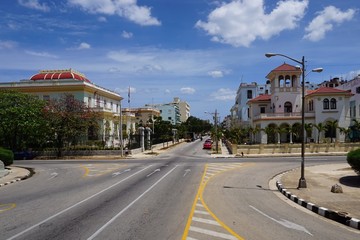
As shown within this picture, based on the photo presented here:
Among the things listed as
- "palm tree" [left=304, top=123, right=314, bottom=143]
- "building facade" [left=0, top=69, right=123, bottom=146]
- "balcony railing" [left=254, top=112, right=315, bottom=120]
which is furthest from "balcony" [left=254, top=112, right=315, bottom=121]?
"building facade" [left=0, top=69, right=123, bottom=146]

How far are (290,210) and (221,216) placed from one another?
3.25m

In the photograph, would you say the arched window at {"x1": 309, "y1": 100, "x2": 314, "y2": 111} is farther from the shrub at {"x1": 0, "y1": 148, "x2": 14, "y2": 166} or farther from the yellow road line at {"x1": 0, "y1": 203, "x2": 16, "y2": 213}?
the yellow road line at {"x1": 0, "y1": 203, "x2": 16, "y2": 213}

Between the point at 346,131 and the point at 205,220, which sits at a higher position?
the point at 346,131

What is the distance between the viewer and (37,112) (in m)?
47.2

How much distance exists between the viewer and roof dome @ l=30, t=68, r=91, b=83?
212ft

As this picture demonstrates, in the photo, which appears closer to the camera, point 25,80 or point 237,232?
point 237,232

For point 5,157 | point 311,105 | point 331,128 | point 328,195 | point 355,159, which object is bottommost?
point 328,195

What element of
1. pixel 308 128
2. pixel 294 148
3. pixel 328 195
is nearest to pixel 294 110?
pixel 308 128

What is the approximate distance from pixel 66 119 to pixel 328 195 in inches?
1502

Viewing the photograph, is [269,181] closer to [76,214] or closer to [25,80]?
[76,214]

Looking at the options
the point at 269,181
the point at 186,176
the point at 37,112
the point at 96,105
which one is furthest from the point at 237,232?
the point at 96,105

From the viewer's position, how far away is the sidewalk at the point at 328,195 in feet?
41.7

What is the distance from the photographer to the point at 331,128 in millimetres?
56719

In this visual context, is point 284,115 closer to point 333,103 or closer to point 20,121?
point 333,103
